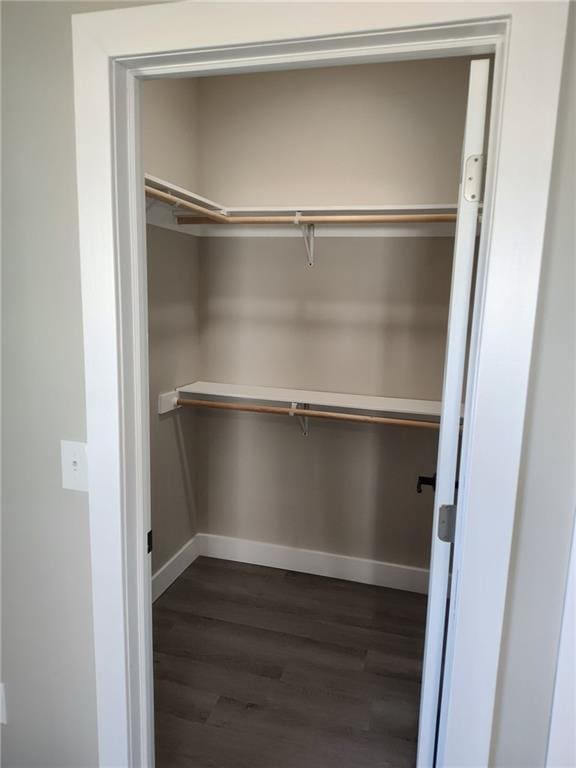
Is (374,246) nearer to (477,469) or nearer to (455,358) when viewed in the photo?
(455,358)

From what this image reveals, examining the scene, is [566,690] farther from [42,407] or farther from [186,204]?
[186,204]

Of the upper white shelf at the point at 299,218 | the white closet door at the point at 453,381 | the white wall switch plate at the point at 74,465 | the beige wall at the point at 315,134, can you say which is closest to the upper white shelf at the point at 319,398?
the upper white shelf at the point at 299,218

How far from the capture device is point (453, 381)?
1.11m

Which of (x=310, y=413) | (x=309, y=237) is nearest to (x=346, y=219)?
(x=309, y=237)

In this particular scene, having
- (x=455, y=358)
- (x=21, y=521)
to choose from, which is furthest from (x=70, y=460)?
(x=455, y=358)

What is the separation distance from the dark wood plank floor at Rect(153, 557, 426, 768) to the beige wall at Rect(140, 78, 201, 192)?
83.2 inches

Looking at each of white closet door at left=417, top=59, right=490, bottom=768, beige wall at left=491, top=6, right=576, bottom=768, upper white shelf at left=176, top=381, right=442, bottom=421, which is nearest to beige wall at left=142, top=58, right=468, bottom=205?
upper white shelf at left=176, top=381, right=442, bottom=421

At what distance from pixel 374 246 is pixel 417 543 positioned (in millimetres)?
1545

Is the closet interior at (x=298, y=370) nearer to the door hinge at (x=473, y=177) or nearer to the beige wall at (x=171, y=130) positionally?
the beige wall at (x=171, y=130)

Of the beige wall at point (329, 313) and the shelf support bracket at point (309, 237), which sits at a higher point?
the shelf support bracket at point (309, 237)

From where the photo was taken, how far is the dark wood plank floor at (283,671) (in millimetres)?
1820

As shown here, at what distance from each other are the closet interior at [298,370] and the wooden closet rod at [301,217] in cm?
1

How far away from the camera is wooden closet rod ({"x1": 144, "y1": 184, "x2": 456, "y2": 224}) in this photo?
2.13m

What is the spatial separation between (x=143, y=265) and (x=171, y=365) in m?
1.43
